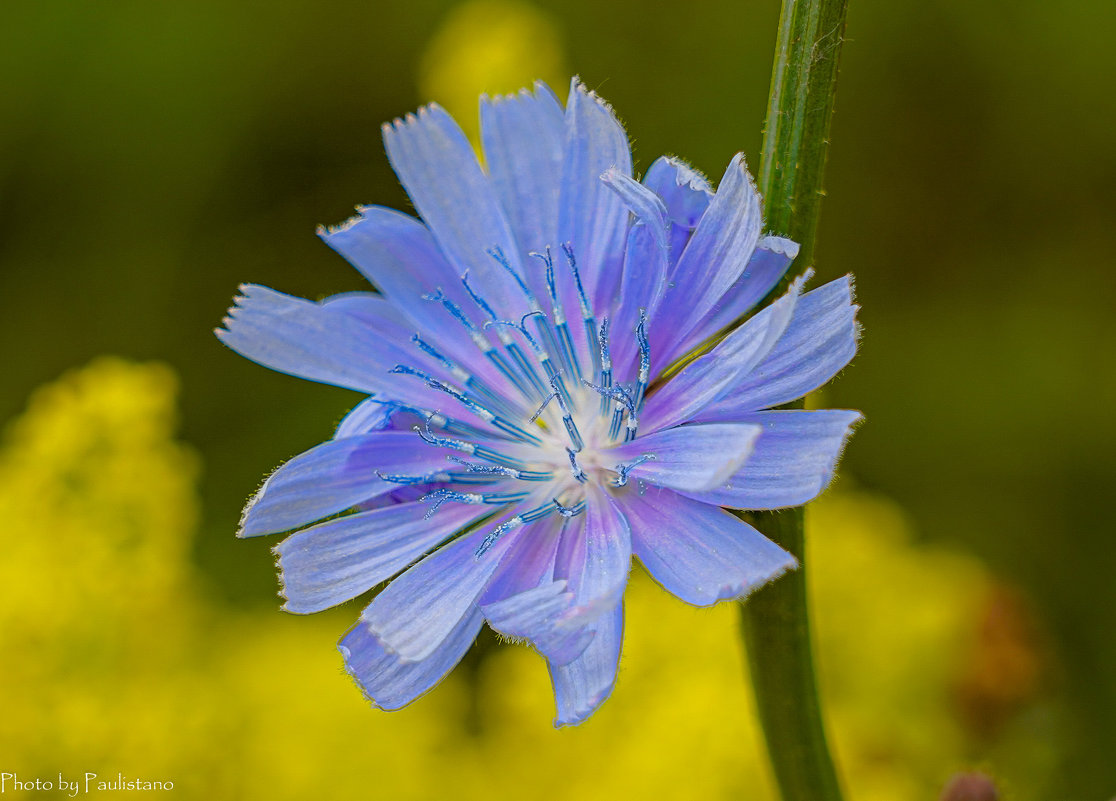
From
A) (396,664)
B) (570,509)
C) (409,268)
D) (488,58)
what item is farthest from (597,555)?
(488,58)

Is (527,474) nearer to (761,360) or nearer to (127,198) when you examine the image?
(761,360)

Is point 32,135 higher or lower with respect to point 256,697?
higher

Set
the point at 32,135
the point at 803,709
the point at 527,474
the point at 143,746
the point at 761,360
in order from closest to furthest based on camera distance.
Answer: the point at 761,360
the point at 803,709
the point at 527,474
the point at 143,746
the point at 32,135

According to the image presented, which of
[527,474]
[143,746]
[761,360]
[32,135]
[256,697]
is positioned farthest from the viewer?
[32,135]

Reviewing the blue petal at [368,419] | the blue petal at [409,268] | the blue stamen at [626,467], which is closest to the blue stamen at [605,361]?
the blue stamen at [626,467]

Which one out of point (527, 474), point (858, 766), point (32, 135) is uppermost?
point (32, 135)

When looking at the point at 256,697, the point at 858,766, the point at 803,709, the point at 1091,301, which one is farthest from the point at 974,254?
the point at 803,709

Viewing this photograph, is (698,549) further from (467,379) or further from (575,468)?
(467,379)
